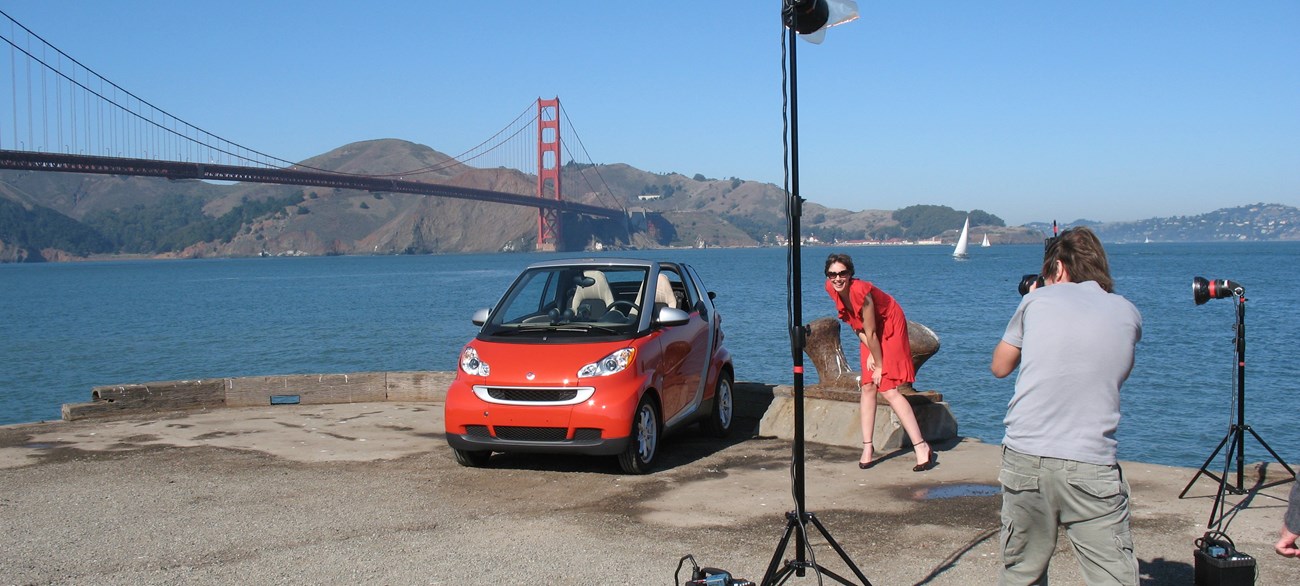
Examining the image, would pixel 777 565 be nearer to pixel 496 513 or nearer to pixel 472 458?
pixel 496 513

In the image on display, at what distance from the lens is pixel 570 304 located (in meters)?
9.09

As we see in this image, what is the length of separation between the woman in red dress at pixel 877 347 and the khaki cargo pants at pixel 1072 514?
12.4ft

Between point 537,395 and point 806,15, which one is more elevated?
point 806,15

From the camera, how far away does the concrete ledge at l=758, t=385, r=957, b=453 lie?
8531 millimetres

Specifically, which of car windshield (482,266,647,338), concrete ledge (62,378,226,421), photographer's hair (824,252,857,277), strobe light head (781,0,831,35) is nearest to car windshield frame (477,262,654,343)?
car windshield (482,266,647,338)

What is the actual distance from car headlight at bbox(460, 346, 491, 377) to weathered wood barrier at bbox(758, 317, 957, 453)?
238cm

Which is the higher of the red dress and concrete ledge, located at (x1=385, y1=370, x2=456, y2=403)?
the red dress

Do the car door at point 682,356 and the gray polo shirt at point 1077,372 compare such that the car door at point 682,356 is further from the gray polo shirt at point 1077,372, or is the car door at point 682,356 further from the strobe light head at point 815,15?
the gray polo shirt at point 1077,372

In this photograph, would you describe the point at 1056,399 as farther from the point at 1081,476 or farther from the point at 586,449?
the point at 586,449

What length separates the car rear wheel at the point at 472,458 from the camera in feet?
26.7

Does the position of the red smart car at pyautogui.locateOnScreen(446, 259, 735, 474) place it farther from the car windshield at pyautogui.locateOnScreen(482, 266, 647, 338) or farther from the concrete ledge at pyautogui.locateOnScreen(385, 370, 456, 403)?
the concrete ledge at pyautogui.locateOnScreen(385, 370, 456, 403)

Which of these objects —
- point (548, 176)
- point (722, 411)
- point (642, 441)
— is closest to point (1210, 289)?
point (642, 441)

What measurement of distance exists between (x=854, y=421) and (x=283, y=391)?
6.15 meters

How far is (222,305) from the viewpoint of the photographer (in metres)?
62.9
